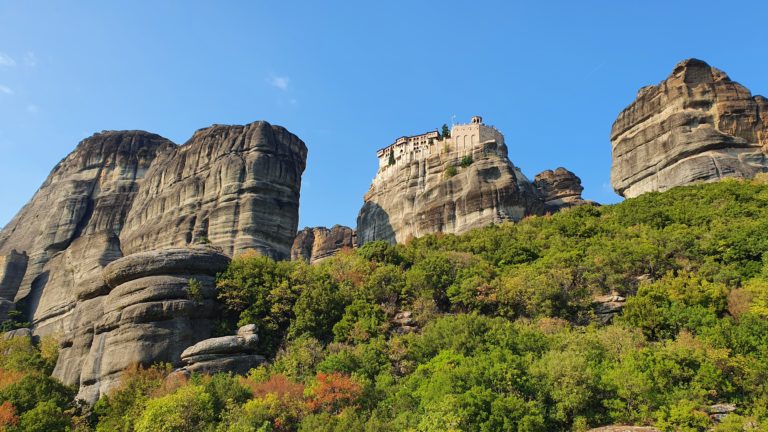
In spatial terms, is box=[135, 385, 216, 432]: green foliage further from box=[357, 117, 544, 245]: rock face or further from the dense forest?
box=[357, 117, 544, 245]: rock face

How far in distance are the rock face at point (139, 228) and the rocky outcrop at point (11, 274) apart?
1.25 feet

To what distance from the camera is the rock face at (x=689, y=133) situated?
5594 cm

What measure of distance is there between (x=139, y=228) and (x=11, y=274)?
15353mm

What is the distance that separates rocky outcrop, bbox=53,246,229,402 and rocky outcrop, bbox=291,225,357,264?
55.8 meters

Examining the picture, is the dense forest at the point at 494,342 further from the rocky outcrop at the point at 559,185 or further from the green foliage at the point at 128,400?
the rocky outcrop at the point at 559,185

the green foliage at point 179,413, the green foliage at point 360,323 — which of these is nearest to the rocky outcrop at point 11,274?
the green foliage at point 360,323

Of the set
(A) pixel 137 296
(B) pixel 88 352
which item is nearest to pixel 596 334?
(A) pixel 137 296

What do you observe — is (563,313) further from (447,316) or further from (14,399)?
(14,399)

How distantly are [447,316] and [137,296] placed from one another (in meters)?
17.2

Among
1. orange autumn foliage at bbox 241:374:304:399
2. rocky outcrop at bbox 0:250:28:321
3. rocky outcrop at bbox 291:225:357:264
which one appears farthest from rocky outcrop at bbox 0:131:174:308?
orange autumn foliage at bbox 241:374:304:399

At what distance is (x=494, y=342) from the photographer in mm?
30031

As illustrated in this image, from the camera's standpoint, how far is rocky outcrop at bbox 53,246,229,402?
34.3 m

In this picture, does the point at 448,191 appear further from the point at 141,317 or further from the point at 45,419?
the point at 45,419

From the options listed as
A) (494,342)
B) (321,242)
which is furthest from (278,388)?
(321,242)
